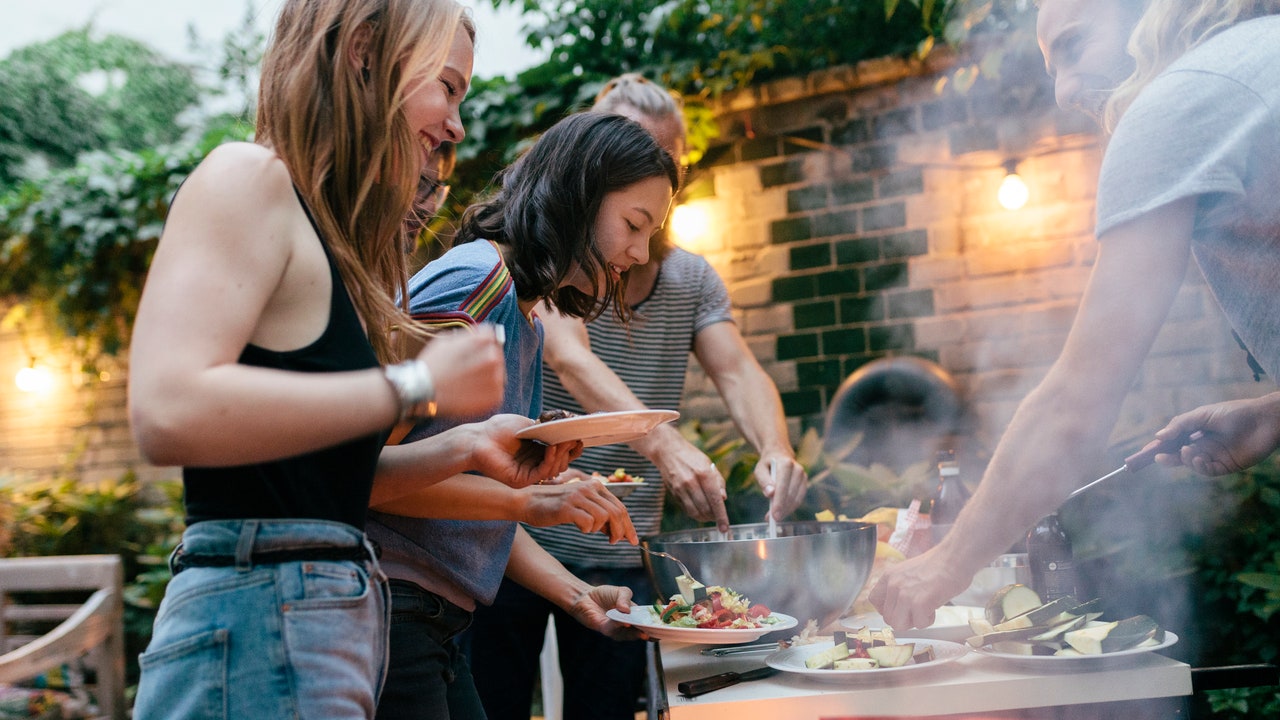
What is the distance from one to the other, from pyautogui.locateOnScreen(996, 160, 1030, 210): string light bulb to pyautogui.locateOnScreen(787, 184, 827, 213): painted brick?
0.88m

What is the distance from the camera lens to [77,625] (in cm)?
320

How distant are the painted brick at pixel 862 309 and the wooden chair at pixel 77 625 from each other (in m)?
3.50

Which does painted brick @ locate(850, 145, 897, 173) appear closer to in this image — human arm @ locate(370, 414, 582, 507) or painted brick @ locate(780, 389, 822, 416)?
painted brick @ locate(780, 389, 822, 416)

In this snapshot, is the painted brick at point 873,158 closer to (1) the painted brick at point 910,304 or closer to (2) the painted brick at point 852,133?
(2) the painted brick at point 852,133

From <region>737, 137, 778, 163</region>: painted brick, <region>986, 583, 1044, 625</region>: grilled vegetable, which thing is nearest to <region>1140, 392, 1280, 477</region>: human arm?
<region>986, 583, 1044, 625</region>: grilled vegetable

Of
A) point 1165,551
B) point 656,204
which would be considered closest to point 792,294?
point 1165,551

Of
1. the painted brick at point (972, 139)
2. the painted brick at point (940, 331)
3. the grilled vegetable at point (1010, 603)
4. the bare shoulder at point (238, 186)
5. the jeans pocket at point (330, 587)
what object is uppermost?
the painted brick at point (972, 139)

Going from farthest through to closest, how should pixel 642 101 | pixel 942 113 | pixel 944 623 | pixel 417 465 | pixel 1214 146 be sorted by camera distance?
pixel 942 113, pixel 642 101, pixel 944 623, pixel 417 465, pixel 1214 146

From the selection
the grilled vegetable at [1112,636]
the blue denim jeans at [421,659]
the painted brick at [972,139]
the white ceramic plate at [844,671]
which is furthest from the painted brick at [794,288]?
the blue denim jeans at [421,659]

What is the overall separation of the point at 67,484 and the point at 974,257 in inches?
246

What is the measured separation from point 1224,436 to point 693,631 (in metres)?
1.06

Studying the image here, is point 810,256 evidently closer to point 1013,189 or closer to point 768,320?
point 768,320

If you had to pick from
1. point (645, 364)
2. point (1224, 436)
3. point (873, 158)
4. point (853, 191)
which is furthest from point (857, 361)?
point (1224, 436)

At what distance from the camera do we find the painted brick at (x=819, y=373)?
4738 millimetres
